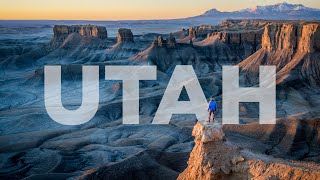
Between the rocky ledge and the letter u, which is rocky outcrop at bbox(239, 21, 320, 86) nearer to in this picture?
the letter u

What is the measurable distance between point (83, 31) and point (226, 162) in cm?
10283

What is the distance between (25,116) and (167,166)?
27.6m

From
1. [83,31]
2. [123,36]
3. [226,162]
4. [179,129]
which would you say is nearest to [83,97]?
[179,129]

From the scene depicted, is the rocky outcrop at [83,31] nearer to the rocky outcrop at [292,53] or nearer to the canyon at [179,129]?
the canyon at [179,129]

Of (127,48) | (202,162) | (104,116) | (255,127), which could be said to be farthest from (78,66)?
(202,162)

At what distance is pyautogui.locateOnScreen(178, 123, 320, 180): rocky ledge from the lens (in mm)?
14711

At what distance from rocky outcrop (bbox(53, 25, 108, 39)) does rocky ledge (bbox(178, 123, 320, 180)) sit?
97.9m

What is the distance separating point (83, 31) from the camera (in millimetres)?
114000

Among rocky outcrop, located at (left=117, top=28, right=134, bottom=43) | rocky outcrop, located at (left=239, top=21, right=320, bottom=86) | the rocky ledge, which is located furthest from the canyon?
rocky outcrop, located at (left=117, top=28, right=134, bottom=43)

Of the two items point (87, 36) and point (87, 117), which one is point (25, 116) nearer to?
point (87, 117)

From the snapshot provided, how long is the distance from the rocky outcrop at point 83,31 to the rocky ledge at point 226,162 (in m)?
97.9

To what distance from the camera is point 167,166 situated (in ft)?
88.7

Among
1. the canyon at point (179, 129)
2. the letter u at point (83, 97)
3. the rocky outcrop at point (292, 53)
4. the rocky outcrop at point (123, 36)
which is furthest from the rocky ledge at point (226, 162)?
the rocky outcrop at point (123, 36)

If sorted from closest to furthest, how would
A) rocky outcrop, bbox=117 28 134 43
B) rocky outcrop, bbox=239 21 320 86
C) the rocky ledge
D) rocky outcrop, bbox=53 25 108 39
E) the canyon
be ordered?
the rocky ledge → the canyon → rocky outcrop, bbox=239 21 320 86 → rocky outcrop, bbox=117 28 134 43 → rocky outcrop, bbox=53 25 108 39
